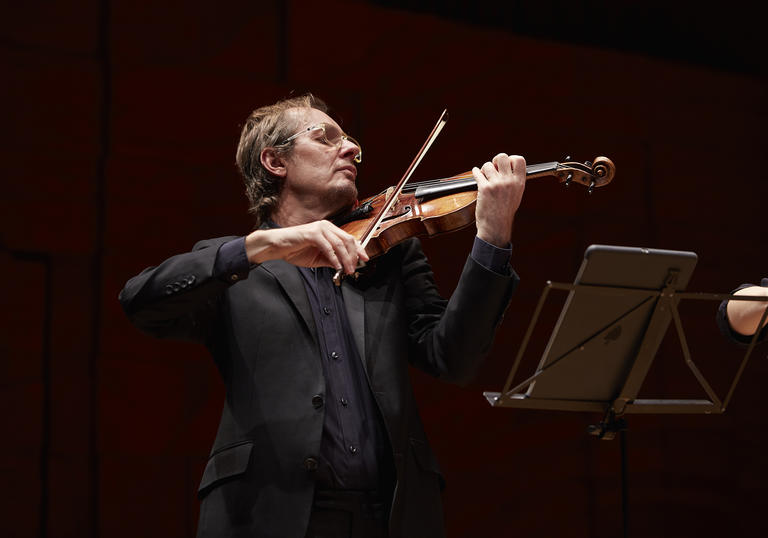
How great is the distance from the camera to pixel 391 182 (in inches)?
109

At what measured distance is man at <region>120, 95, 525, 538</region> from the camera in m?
1.48

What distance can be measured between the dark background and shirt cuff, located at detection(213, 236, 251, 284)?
106 cm

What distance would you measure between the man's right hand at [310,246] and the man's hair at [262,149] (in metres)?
0.47

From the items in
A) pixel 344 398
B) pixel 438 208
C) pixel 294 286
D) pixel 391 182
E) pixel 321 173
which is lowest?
pixel 344 398

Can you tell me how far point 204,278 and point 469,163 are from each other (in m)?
1.62

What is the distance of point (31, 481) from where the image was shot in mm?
2275

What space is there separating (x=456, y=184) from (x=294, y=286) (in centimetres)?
39

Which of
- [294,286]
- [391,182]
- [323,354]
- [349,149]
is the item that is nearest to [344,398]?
[323,354]

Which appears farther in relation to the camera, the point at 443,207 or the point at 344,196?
the point at 344,196

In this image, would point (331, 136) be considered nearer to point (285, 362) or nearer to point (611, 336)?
point (285, 362)

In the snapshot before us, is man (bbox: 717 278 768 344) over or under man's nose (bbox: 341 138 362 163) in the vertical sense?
under

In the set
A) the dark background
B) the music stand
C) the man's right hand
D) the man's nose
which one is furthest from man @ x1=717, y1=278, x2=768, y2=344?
the dark background

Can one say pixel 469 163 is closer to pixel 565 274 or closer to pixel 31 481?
pixel 565 274

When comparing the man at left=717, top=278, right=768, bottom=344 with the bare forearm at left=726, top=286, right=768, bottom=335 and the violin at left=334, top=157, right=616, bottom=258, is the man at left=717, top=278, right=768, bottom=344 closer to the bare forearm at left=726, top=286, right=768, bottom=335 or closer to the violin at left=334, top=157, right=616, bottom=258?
the bare forearm at left=726, top=286, right=768, bottom=335
